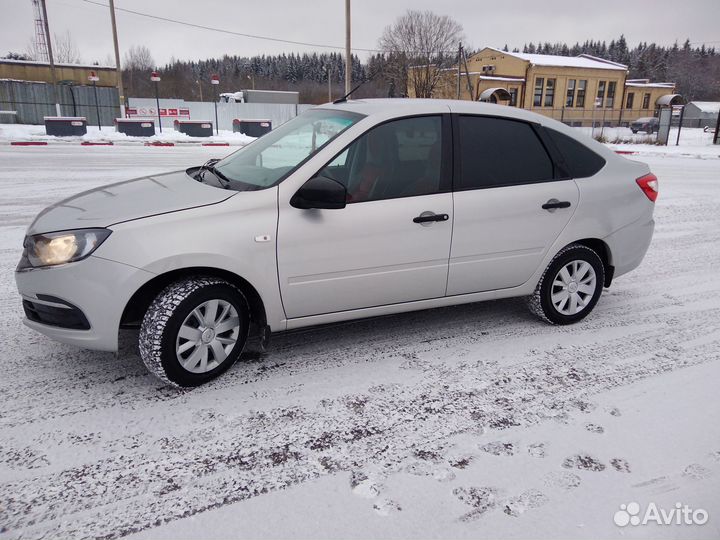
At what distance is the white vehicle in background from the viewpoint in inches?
125

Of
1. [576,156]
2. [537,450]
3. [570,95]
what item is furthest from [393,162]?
[570,95]

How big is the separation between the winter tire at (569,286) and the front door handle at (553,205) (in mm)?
369

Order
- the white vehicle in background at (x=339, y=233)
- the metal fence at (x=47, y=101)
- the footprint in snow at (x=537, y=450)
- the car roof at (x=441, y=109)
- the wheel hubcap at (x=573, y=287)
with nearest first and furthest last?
the footprint in snow at (x=537, y=450), the white vehicle in background at (x=339, y=233), the car roof at (x=441, y=109), the wheel hubcap at (x=573, y=287), the metal fence at (x=47, y=101)

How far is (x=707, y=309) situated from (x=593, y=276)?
128 centimetres

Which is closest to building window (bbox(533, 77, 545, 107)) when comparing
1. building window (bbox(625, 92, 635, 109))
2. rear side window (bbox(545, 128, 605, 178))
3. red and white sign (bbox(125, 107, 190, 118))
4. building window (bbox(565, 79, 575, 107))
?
building window (bbox(565, 79, 575, 107))

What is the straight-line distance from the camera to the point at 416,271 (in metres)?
3.82

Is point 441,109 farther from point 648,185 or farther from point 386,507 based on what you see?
point 386,507

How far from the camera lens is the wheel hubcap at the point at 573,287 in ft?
14.6

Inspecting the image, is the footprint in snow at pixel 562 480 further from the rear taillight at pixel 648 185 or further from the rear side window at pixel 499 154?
the rear taillight at pixel 648 185

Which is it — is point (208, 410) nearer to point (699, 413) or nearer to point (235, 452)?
point (235, 452)

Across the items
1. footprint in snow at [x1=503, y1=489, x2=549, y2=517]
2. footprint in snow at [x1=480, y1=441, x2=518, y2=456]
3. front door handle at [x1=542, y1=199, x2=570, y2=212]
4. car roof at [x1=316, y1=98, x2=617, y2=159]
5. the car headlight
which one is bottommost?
footprint in snow at [x1=503, y1=489, x2=549, y2=517]

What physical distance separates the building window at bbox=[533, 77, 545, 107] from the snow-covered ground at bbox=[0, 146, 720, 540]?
53.1 meters

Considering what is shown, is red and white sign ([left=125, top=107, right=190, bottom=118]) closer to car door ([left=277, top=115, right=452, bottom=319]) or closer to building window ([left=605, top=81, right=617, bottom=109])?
car door ([left=277, top=115, right=452, bottom=319])

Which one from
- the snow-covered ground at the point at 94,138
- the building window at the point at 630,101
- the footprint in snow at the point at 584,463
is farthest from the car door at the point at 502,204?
the building window at the point at 630,101
